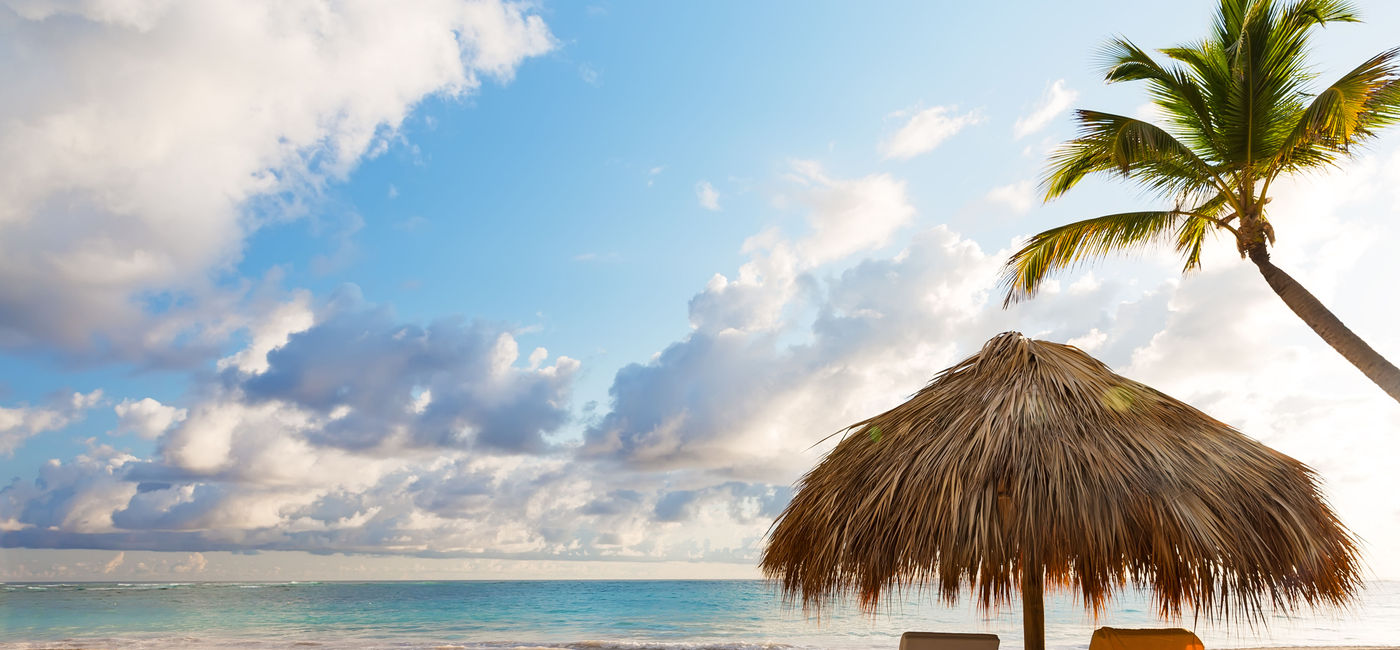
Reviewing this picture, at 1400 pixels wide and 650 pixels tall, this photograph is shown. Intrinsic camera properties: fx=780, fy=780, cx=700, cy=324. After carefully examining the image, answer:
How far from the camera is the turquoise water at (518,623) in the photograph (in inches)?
655

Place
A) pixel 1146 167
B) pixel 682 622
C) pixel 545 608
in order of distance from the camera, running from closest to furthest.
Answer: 1. pixel 1146 167
2. pixel 682 622
3. pixel 545 608

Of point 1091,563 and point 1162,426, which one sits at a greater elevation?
point 1162,426

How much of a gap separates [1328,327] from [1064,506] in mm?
3232

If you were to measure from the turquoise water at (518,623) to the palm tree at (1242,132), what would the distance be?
1057 centimetres

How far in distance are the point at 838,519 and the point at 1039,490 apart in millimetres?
1131

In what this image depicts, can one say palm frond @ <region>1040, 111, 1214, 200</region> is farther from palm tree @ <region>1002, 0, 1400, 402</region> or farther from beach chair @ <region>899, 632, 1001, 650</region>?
beach chair @ <region>899, 632, 1001, 650</region>

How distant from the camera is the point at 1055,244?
265 inches

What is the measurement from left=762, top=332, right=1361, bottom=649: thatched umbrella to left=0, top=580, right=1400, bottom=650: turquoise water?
10.5m

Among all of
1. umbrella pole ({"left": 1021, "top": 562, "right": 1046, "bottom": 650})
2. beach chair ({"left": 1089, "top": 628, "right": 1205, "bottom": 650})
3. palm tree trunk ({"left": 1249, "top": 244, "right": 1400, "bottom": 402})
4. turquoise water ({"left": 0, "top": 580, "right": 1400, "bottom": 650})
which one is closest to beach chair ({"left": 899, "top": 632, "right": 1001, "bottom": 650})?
umbrella pole ({"left": 1021, "top": 562, "right": 1046, "bottom": 650})

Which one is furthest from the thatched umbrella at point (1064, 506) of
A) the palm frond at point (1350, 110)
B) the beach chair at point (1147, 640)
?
the palm frond at point (1350, 110)

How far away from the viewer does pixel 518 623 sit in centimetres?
2514

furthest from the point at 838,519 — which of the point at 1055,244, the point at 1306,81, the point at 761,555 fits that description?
the point at 1306,81

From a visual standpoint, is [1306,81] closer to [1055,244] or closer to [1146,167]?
[1146,167]

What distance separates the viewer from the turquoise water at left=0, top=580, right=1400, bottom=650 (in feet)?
54.6
